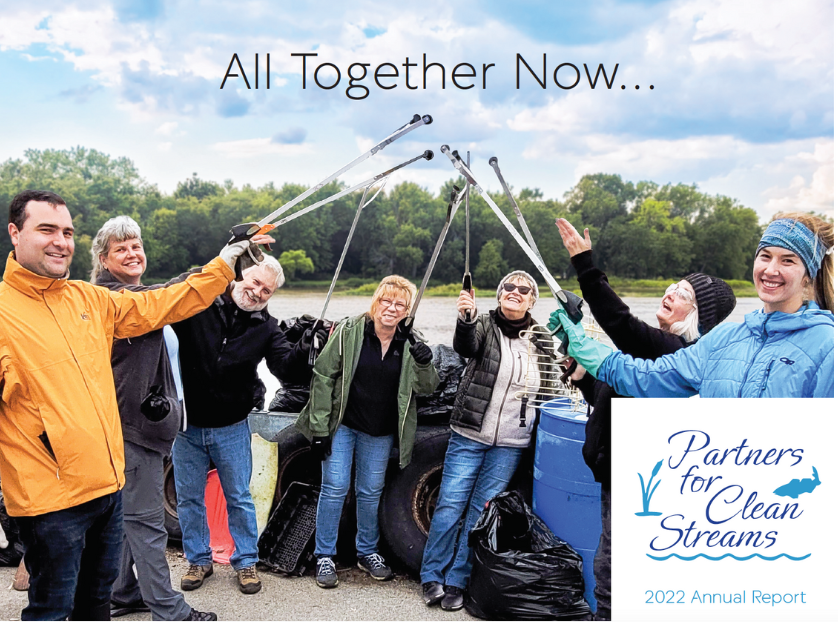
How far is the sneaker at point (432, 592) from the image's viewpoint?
310cm

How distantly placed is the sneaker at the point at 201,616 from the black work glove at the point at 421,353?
1.53 metres

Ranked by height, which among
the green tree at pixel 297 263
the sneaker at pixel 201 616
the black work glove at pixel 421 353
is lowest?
the sneaker at pixel 201 616

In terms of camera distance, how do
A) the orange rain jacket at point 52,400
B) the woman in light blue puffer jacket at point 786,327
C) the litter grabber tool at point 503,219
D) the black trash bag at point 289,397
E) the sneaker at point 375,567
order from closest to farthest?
the woman in light blue puffer jacket at point 786,327 → the orange rain jacket at point 52,400 → the litter grabber tool at point 503,219 → the sneaker at point 375,567 → the black trash bag at point 289,397

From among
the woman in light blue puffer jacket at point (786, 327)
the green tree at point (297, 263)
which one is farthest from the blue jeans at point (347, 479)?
the green tree at point (297, 263)

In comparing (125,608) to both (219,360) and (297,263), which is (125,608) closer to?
(219,360)

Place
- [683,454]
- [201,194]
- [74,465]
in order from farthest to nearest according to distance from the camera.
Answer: [201,194]
[683,454]
[74,465]

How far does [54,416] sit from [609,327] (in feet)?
6.24

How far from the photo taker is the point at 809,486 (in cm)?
236

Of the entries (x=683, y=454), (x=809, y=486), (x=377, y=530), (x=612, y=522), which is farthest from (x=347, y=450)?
(x=809, y=486)

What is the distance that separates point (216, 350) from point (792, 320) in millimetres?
2436

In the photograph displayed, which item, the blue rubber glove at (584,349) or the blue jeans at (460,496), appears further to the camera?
the blue jeans at (460,496)

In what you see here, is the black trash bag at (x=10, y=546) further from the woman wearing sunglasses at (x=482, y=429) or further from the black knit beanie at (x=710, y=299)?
the black knit beanie at (x=710, y=299)

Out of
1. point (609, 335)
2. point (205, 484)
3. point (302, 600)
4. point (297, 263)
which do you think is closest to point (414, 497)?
point (302, 600)

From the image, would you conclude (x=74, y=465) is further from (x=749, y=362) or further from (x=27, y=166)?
(x=27, y=166)
